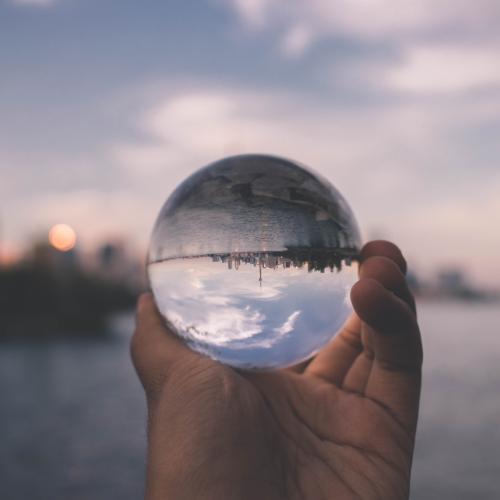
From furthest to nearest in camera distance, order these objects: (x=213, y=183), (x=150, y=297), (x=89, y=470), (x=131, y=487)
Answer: (x=89, y=470) < (x=131, y=487) < (x=150, y=297) < (x=213, y=183)

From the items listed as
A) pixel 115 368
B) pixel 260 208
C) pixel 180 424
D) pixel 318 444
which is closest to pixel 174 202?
pixel 260 208

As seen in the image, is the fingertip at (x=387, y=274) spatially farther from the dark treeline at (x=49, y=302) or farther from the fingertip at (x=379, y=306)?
the dark treeline at (x=49, y=302)

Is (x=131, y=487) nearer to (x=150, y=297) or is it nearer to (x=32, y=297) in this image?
(x=150, y=297)

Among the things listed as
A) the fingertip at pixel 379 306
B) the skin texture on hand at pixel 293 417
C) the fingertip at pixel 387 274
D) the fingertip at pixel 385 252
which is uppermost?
the fingertip at pixel 385 252

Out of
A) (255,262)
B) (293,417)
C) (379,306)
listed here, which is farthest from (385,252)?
(293,417)

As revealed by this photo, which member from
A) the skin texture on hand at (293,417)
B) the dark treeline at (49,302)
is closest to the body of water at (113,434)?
the skin texture on hand at (293,417)

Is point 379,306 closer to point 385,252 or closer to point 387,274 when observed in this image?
point 387,274
